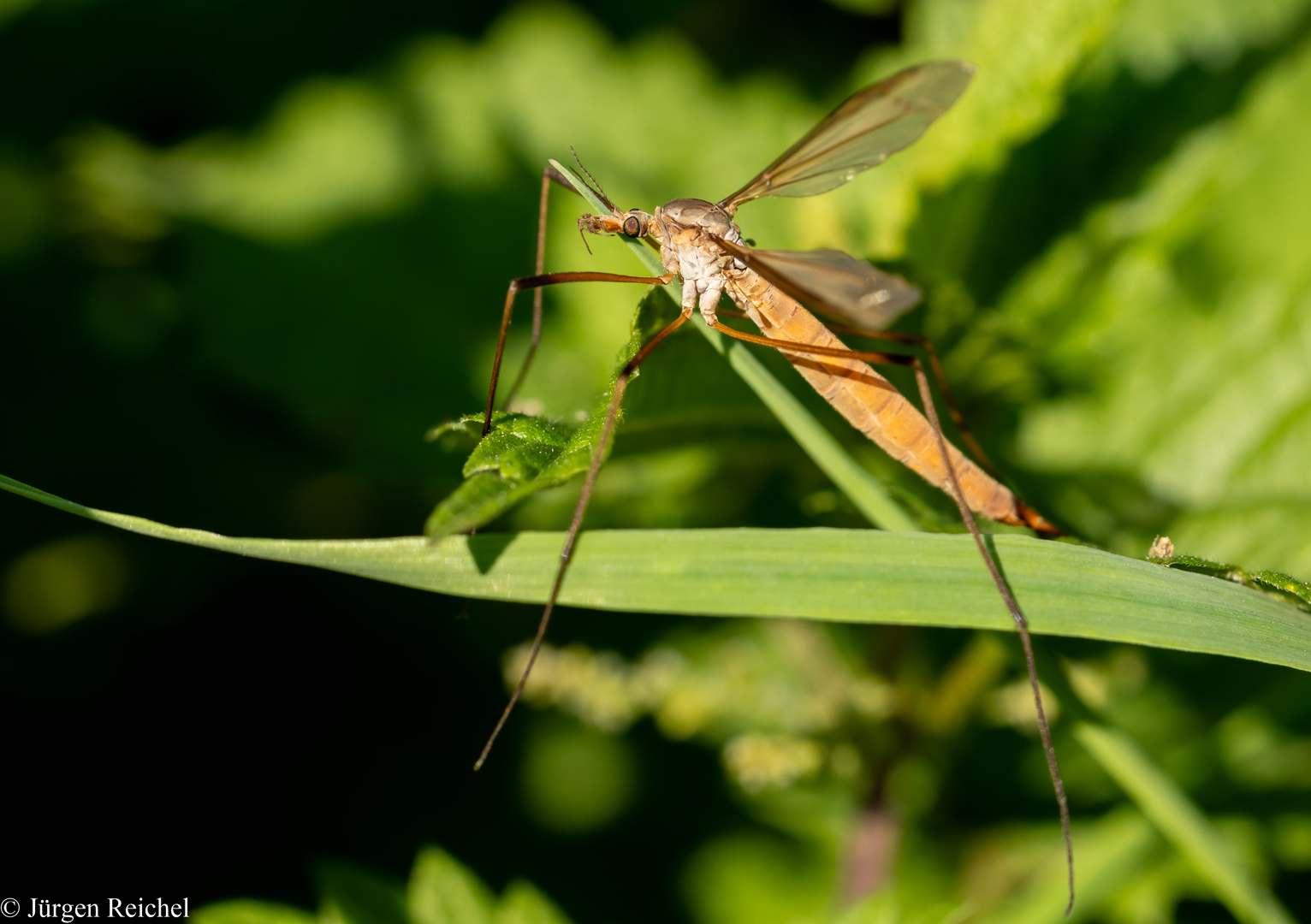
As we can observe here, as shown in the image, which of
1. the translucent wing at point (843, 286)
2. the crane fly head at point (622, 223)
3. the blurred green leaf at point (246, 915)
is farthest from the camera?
the crane fly head at point (622, 223)

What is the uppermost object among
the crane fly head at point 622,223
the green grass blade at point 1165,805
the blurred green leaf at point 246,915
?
the crane fly head at point 622,223

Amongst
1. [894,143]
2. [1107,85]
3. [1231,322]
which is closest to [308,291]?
[894,143]

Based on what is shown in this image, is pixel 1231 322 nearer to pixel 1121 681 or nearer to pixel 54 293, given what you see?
pixel 1121 681

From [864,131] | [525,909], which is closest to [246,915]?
[525,909]

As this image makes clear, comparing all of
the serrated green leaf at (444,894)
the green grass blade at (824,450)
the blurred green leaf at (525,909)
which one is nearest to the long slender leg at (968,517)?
the green grass blade at (824,450)

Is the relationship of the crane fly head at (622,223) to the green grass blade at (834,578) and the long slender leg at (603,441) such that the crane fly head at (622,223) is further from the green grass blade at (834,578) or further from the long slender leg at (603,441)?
the green grass blade at (834,578)

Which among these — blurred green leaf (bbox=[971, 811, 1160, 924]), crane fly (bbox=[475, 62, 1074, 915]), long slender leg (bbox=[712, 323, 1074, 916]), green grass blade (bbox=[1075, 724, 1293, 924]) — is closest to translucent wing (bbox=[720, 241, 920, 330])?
crane fly (bbox=[475, 62, 1074, 915])

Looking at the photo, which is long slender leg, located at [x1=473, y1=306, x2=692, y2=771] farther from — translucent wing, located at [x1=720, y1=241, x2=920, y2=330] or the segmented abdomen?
the segmented abdomen

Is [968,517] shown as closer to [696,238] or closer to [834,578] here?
[834,578]
